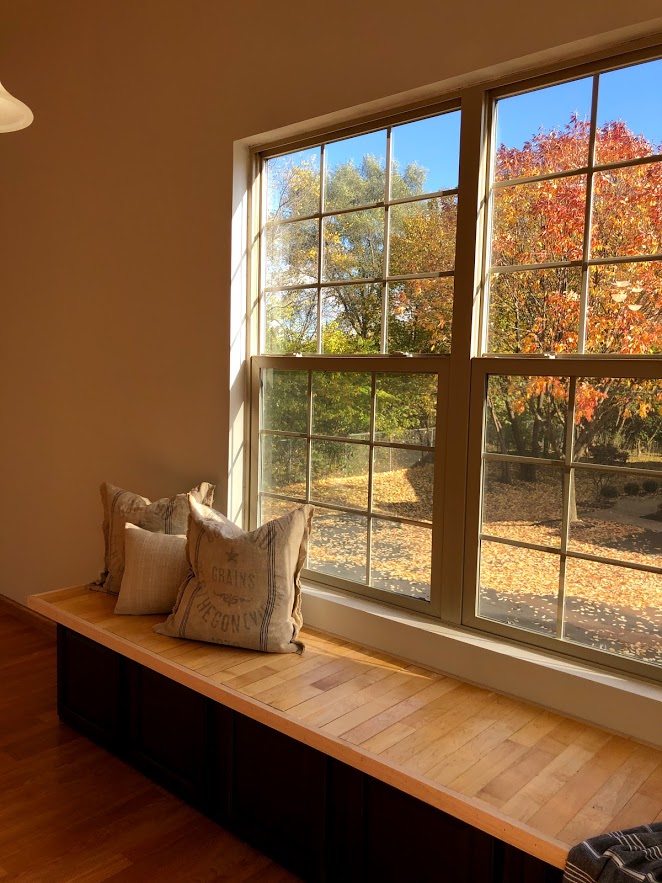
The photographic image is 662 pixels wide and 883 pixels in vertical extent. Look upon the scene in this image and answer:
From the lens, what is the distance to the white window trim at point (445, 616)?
2.18 metres

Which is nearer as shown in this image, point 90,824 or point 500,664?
point 500,664

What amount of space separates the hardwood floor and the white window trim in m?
0.83

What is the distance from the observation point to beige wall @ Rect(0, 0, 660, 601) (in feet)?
8.63

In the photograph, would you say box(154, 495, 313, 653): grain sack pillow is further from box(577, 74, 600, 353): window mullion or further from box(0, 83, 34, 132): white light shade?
box(0, 83, 34, 132): white light shade

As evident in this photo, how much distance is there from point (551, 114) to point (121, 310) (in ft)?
7.27

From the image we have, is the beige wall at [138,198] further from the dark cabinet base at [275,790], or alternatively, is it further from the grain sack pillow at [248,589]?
the dark cabinet base at [275,790]

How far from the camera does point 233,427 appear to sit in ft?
10.6

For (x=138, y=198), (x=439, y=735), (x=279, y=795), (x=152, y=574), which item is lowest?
(x=279, y=795)

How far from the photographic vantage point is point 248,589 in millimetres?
2682

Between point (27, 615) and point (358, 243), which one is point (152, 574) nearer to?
Answer: point (358, 243)

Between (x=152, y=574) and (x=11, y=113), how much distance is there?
66.5 inches

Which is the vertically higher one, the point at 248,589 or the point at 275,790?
the point at 248,589

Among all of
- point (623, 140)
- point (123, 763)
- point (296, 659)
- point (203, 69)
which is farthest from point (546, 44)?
point (123, 763)

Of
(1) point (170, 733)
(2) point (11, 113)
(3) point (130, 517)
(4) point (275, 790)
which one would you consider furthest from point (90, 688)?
(2) point (11, 113)
